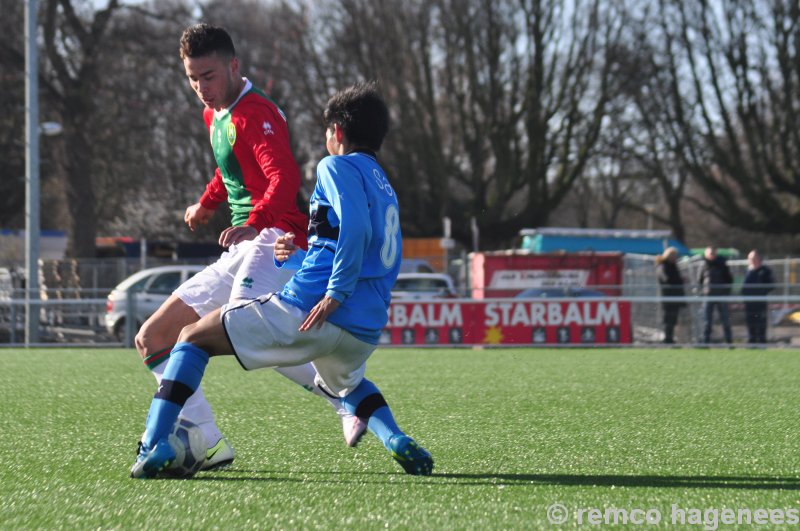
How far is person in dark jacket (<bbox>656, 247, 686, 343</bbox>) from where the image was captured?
17.7 m

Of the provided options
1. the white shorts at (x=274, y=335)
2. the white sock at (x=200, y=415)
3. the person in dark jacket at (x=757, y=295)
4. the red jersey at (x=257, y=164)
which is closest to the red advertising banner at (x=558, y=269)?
the person in dark jacket at (x=757, y=295)

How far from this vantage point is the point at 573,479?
4895 millimetres

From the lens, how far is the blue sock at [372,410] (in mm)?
5020

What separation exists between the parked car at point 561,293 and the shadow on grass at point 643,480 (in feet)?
43.4

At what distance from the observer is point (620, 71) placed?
34594mm

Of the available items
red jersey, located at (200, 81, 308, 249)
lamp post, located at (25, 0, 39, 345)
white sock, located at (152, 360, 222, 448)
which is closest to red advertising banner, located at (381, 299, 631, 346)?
lamp post, located at (25, 0, 39, 345)

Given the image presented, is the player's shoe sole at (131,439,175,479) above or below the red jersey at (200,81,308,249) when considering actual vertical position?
below

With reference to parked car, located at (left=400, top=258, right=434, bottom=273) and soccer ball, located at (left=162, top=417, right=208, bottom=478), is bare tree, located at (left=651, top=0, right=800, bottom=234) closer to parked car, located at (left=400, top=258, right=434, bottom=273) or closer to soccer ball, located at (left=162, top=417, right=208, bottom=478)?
parked car, located at (left=400, top=258, right=434, bottom=273)

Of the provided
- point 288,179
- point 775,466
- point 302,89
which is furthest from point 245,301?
point 302,89

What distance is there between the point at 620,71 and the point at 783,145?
16.2 ft

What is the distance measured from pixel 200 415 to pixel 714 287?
1372cm

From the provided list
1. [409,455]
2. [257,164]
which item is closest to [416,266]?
[257,164]

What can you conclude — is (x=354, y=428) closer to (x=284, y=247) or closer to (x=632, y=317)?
(x=284, y=247)

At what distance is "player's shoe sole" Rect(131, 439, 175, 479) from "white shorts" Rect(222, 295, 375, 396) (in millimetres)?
455
